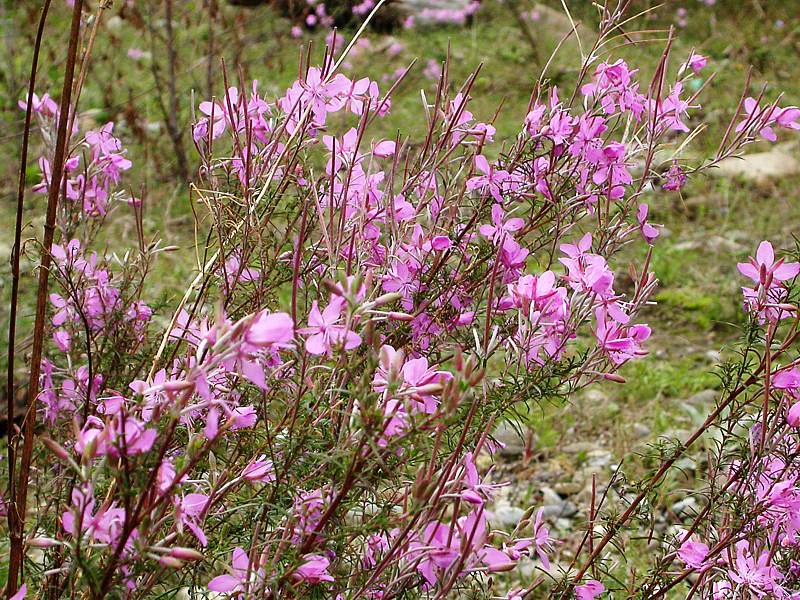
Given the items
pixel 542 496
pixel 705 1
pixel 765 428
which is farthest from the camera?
pixel 705 1

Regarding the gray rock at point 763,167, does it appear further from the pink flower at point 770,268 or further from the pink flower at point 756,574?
the pink flower at point 756,574

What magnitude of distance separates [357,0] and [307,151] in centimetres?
621

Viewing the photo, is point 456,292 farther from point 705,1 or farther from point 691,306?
point 705,1

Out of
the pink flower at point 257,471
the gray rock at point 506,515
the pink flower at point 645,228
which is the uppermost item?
the pink flower at point 645,228

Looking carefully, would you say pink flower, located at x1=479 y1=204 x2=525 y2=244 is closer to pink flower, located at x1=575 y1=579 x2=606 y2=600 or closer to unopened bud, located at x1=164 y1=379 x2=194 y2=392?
pink flower, located at x1=575 y1=579 x2=606 y2=600

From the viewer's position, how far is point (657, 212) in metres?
4.91

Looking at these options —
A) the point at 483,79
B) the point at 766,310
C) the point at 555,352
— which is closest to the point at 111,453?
the point at 555,352

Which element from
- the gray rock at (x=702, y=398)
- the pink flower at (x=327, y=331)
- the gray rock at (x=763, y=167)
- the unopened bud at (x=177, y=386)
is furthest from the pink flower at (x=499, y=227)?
the gray rock at (x=763, y=167)

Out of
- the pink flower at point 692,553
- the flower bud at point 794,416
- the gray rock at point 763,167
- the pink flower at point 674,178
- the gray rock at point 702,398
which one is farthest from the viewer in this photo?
the gray rock at point 763,167

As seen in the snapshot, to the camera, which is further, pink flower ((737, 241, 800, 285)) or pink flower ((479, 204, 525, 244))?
pink flower ((479, 204, 525, 244))

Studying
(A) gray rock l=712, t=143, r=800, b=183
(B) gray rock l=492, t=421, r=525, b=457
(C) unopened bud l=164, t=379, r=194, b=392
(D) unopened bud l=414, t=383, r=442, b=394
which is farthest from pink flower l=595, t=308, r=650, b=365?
(A) gray rock l=712, t=143, r=800, b=183

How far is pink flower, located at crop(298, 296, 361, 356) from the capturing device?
3.30 feet

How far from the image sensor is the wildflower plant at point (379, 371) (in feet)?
3.24

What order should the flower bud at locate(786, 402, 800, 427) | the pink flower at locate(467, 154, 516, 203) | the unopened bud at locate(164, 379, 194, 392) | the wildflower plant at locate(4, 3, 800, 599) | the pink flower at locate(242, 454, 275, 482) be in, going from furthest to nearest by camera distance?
the pink flower at locate(467, 154, 516, 203)
the flower bud at locate(786, 402, 800, 427)
the pink flower at locate(242, 454, 275, 482)
the wildflower plant at locate(4, 3, 800, 599)
the unopened bud at locate(164, 379, 194, 392)
